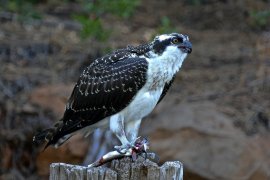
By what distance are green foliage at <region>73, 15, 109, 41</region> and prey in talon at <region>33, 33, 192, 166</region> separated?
3.33 metres

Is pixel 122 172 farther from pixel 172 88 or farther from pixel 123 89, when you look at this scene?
pixel 172 88

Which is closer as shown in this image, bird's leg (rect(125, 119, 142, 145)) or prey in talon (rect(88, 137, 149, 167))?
prey in talon (rect(88, 137, 149, 167))

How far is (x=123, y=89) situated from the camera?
6656mm

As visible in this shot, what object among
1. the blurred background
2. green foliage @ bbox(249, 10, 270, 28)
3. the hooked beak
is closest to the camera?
the hooked beak

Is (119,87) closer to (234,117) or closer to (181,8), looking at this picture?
(234,117)

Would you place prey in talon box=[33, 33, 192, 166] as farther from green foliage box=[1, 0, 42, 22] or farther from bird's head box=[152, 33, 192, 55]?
green foliage box=[1, 0, 42, 22]

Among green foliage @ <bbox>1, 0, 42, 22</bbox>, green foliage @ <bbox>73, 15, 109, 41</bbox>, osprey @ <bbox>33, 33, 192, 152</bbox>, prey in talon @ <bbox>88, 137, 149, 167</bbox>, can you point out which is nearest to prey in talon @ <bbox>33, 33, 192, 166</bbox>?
osprey @ <bbox>33, 33, 192, 152</bbox>

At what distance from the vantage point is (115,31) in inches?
457

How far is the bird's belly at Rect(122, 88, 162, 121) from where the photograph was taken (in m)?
6.59

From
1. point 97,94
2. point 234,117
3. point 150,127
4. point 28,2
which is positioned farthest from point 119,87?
point 28,2

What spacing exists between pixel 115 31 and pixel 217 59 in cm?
149

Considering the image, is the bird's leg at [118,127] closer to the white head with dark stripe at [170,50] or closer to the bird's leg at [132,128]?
the bird's leg at [132,128]

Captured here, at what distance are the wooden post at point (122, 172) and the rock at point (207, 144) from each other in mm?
4286

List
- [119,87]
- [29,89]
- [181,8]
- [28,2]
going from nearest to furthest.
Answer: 1. [119,87]
2. [29,89]
3. [28,2]
4. [181,8]
